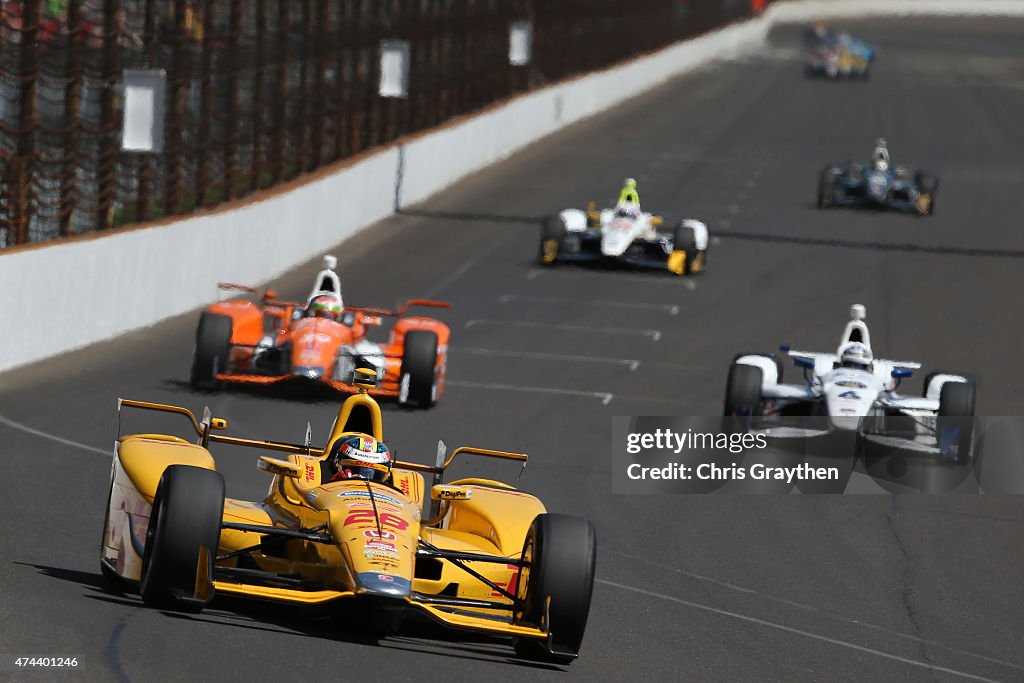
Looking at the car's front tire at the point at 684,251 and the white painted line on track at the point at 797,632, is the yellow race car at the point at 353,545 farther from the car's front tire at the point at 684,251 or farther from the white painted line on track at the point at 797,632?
the car's front tire at the point at 684,251

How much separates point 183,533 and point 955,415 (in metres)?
10.1

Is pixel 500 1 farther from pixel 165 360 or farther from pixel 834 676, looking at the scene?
pixel 834 676

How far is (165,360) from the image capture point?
72.1 feet

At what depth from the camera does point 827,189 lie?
40969 mm

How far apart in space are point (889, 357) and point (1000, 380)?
1.81 m

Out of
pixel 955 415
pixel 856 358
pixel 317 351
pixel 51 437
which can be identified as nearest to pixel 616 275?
pixel 317 351

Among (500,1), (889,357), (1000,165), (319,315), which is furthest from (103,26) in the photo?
(1000,165)

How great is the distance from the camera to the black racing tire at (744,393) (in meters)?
18.6

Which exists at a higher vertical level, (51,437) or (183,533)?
(183,533)

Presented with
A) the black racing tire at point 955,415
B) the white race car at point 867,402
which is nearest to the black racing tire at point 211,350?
the white race car at point 867,402

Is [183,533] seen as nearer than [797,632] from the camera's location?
Yes

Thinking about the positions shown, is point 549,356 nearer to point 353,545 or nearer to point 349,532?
point 349,532

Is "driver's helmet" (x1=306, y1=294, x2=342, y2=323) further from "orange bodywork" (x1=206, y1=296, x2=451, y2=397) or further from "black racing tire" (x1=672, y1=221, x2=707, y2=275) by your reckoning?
"black racing tire" (x1=672, y1=221, x2=707, y2=275)

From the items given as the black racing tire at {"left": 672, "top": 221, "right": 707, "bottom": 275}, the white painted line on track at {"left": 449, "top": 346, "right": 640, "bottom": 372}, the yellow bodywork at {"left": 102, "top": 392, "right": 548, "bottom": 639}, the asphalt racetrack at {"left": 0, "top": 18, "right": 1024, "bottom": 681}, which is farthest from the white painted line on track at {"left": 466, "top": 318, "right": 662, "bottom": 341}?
the yellow bodywork at {"left": 102, "top": 392, "right": 548, "bottom": 639}
